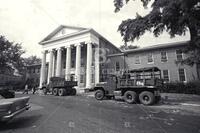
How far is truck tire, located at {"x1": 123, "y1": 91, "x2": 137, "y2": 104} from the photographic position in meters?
11.5

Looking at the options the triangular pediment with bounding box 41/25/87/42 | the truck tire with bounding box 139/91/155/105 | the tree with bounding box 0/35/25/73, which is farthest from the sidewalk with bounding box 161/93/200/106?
the tree with bounding box 0/35/25/73

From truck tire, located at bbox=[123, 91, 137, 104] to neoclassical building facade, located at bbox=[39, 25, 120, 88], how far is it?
13186 millimetres

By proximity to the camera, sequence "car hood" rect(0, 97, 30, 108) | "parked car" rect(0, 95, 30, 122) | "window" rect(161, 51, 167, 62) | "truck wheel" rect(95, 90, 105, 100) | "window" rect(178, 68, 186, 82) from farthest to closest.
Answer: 1. "window" rect(161, 51, 167, 62)
2. "window" rect(178, 68, 186, 82)
3. "truck wheel" rect(95, 90, 105, 100)
4. "car hood" rect(0, 97, 30, 108)
5. "parked car" rect(0, 95, 30, 122)

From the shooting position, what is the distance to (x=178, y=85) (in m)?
18.6

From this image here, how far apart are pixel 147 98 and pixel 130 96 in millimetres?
1492

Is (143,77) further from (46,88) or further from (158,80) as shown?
(46,88)

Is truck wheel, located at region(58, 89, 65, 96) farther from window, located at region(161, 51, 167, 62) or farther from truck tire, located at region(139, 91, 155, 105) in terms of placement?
window, located at region(161, 51, 167, 62)

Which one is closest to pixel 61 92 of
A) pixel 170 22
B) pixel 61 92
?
pixel 61 92

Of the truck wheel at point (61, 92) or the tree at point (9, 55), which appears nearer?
the truck wheel at point (61, 92)

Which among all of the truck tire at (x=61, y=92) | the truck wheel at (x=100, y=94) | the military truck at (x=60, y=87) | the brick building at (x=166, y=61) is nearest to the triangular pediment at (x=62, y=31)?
the brick building at (x=166, y=61)

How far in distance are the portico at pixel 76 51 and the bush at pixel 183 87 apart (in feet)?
41.9

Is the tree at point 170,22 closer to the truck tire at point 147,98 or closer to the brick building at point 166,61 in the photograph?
the truck tire at point 147,98

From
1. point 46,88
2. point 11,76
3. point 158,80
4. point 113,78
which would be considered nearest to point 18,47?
point 11,76

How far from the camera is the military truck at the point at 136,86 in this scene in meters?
11.0
